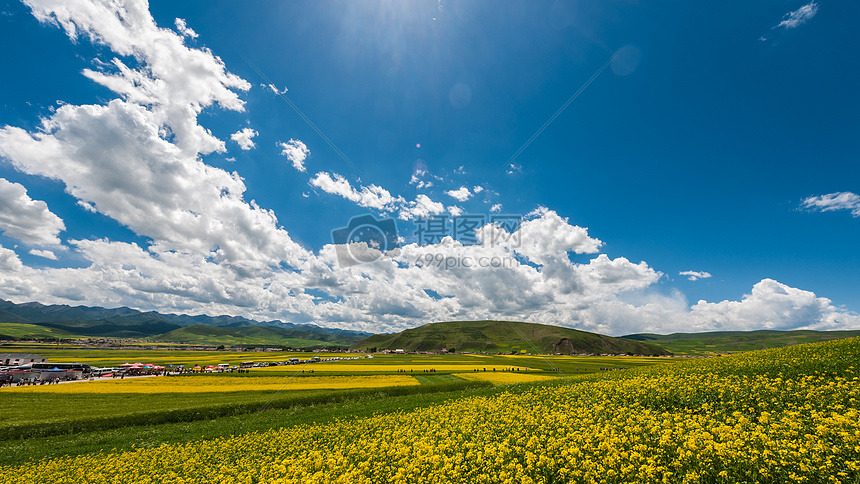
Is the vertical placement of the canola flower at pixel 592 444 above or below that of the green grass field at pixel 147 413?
above

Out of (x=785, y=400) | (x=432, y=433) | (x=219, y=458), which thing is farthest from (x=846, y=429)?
(x=219, y=458)

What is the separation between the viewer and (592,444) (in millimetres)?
9414

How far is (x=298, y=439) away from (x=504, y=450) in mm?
15444

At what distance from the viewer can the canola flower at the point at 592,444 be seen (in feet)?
24.5

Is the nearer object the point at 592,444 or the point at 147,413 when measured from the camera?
the point at 592,444

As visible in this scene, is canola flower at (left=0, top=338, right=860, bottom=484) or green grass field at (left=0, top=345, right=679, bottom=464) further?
green grass field at (left=0, top=345, right=679, bottom=464)

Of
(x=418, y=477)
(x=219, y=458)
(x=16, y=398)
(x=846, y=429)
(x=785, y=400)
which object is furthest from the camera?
(x=16, y=398)

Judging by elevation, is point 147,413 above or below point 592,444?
below

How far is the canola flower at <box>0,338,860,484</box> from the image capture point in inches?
294

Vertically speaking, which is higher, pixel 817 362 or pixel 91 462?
pixel 817 362

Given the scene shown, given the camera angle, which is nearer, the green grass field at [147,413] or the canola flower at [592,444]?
the canola flower at [592,444]

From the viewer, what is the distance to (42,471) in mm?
18188

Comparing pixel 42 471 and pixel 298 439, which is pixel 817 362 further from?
pixel 42 471

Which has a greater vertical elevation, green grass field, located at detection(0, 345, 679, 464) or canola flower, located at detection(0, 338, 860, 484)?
canola flower, located at detection(0, 338, 860, 484)
